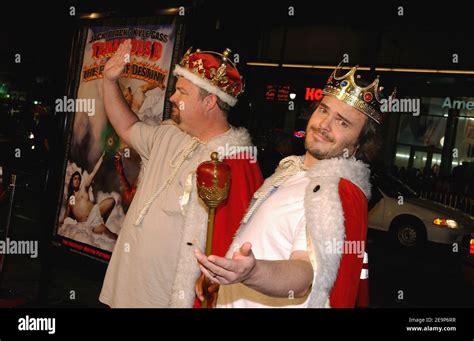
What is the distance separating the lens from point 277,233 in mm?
2377

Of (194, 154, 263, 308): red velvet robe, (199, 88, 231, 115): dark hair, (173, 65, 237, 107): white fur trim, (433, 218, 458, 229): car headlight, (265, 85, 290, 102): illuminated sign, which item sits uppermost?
(265, 85, 290, 102): illuminated sign

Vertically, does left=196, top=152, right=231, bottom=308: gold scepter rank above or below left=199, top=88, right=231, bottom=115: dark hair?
below

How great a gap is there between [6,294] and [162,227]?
2.85 meters

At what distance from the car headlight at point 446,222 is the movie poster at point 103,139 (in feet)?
23.3

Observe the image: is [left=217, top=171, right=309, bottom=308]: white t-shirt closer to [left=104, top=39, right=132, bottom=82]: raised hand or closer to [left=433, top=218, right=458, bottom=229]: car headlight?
[left=104, top=39, right=132, bottom=82]: raised hand

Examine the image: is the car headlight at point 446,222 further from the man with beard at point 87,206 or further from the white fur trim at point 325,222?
the white fur trim at point 325,222

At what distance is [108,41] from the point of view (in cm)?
491

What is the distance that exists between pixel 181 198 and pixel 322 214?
1171mm

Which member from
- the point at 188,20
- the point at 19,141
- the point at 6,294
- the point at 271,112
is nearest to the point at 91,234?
the point at 6,294

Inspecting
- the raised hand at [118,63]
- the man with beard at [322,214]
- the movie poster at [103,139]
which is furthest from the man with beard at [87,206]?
the man with beard at [322,214]

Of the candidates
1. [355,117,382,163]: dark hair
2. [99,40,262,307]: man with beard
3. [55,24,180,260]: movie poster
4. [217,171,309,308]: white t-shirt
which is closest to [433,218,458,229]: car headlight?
[55,24,180,260]: movie poster

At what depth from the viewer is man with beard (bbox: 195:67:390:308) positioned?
2.16 meters

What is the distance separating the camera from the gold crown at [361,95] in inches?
97.3

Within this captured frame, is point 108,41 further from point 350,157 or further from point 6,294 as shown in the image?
point 350,157
